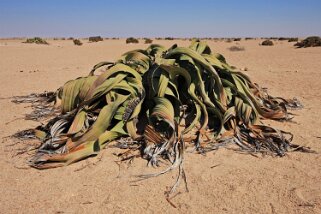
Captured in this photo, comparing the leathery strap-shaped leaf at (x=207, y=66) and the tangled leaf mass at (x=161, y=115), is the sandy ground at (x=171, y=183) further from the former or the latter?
the leathery strap-shaped leaf at (x=207, y=66)

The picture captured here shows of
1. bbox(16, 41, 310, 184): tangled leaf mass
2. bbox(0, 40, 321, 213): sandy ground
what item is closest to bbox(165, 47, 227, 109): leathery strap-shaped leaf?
bbox(16, 41, 310, 184): tangled leaf mass

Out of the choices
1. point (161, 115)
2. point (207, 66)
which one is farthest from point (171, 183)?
point (207, 66)

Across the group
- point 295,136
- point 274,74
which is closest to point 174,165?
point 295,136

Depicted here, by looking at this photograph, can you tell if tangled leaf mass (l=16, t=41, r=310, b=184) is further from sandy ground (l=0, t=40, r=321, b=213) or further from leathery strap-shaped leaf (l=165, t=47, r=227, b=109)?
sandy ground (l=0, t=40, r=321, b=213)

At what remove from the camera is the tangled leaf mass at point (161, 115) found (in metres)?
2.62

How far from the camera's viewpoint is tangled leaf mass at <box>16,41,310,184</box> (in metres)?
2.62

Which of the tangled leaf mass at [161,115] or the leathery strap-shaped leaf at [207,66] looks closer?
the tangled leaf mass at [161,115]

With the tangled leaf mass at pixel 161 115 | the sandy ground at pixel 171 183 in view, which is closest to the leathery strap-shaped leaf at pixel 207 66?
the tangled leaf mass at pixel 161 115

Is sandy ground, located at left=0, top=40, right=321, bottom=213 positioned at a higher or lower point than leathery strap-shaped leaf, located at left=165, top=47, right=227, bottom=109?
lower

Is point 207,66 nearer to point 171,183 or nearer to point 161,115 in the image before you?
point 161,115

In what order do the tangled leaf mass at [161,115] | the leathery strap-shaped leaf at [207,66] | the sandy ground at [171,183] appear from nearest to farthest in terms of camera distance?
the sandy ground at [171,183] → the tangled leaf mass at [161,115] → the leathery strap-shaped leaf at [207,66]

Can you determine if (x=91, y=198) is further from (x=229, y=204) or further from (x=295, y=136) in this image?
(x=295, y=136)

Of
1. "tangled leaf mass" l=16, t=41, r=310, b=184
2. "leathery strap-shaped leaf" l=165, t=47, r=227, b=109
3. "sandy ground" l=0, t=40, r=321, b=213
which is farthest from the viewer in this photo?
"leathery strap-shaped leaf" l=165, t=47, r=227, b=109

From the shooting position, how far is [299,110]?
3975 mm
